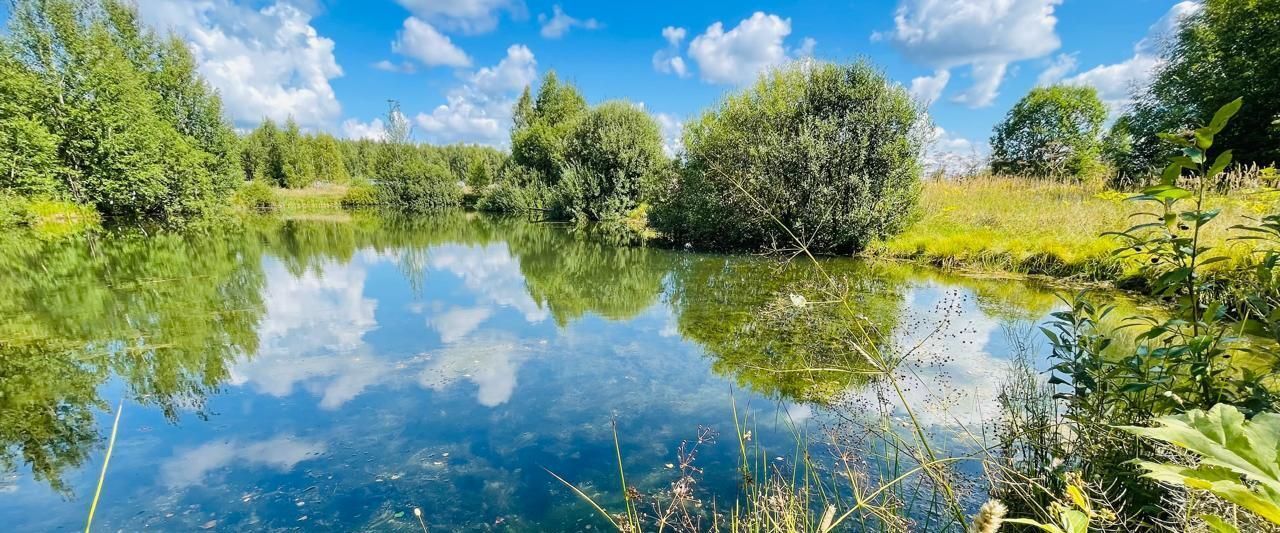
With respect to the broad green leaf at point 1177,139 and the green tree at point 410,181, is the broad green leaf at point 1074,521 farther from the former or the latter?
the green tree at point 410,181

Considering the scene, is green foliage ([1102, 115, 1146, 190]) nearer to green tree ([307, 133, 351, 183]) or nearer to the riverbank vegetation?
the riverbank vegetation

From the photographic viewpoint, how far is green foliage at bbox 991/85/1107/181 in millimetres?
20639

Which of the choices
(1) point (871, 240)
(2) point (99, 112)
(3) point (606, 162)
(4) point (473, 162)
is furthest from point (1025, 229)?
(4) point (473, 162)

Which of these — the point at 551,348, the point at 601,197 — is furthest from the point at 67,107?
the point at 551,348

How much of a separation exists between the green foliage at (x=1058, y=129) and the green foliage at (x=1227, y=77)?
334 cm

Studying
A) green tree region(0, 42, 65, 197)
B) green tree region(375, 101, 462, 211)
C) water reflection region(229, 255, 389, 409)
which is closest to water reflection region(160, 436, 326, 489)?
water reflection region(229, 255, 389, 409)

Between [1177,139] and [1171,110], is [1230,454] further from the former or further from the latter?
[1171,110]

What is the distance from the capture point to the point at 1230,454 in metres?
0.59

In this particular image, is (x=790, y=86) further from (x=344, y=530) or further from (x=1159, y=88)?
(x=1159, y=88)

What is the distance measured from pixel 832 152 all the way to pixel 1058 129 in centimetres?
1652

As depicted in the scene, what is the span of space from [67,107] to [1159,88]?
3723 cm

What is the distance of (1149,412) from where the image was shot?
6.00 feet

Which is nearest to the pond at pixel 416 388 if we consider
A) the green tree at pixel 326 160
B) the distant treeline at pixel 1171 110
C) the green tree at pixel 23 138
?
the distant treeline at pixel 1171 110

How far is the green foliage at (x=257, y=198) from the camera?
110ft
